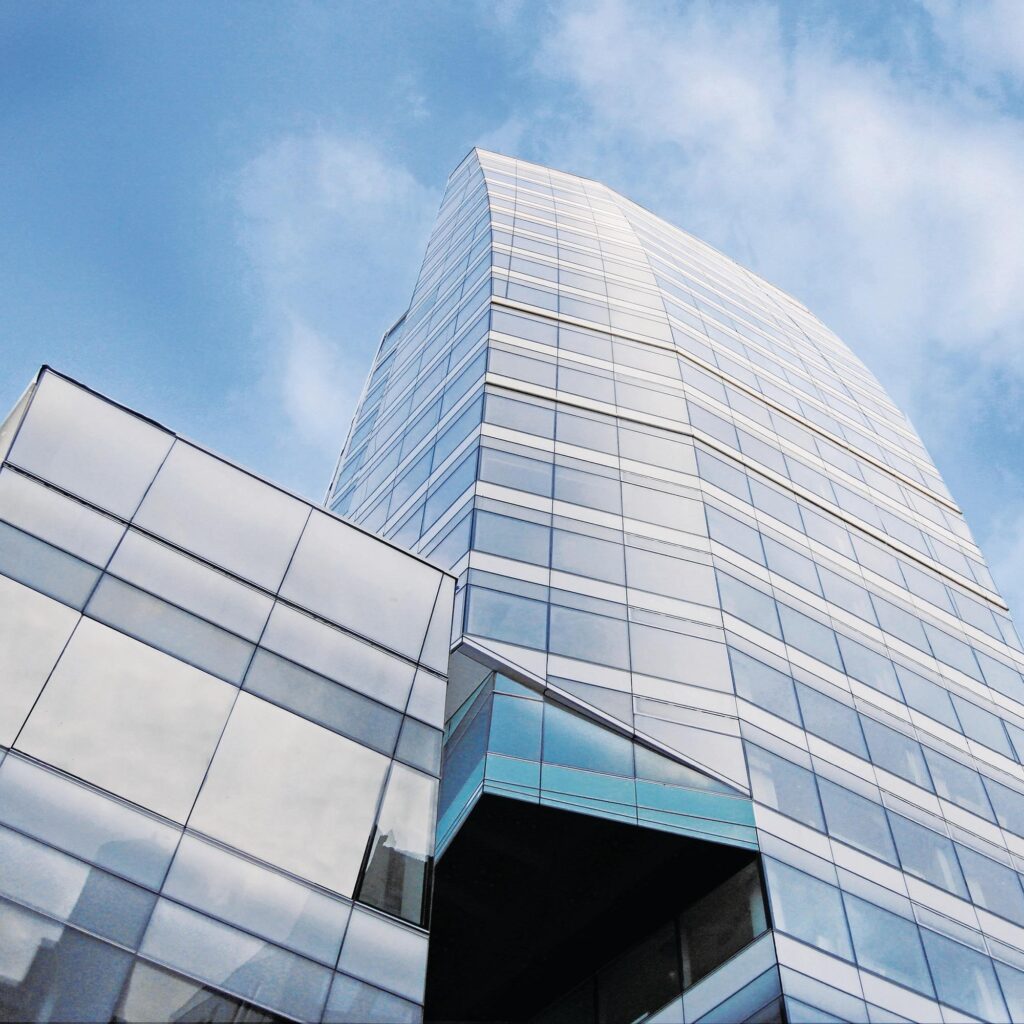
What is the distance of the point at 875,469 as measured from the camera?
41844 millimetres

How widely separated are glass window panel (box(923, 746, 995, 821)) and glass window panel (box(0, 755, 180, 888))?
20173mm

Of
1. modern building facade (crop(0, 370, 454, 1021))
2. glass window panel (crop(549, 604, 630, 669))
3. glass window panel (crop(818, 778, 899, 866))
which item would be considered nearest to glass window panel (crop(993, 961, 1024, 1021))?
glass window panel (crop(818, 778, 899, 866))

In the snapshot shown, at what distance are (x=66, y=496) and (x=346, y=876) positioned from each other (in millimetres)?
7000

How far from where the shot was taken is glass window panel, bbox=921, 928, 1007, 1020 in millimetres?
20891

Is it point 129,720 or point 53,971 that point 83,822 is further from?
point 53,971

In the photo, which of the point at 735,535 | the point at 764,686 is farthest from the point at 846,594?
the point at 764,686

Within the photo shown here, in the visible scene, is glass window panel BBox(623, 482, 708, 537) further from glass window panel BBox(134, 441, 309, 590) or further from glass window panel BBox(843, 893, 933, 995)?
glass window panel BBox(134, 441, 309, 590)

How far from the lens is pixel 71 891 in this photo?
485 inches

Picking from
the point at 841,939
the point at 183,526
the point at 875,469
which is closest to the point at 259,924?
the point at 183,526

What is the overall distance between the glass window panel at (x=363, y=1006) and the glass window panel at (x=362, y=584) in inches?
233

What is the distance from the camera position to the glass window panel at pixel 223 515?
1705cm

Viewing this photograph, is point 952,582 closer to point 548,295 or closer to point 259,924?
point 548,295

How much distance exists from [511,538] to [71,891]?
1600 centimetres

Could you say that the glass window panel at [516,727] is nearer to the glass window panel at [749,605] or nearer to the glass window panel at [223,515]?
the glass window panel at [223,515]
